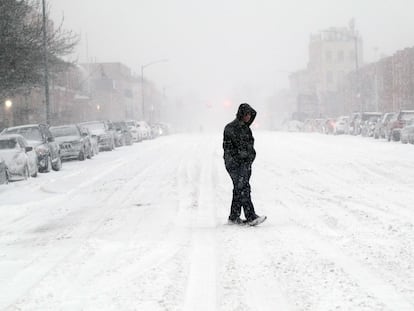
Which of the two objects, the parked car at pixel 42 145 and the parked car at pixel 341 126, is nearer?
the parked car at pixel 42 145

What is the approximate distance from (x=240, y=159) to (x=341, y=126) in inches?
1849

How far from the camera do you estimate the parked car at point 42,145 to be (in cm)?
2270

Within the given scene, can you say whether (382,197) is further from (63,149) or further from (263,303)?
(63,149)

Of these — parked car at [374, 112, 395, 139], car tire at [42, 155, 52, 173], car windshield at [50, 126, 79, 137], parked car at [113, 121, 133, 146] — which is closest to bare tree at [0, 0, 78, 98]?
car windshield at [50, 126, 79, 137]

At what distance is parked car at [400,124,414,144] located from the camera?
33.1 metres

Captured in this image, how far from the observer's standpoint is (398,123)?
3672 centimetres

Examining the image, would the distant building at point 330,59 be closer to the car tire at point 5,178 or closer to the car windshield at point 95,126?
the car windshield at point 95,126

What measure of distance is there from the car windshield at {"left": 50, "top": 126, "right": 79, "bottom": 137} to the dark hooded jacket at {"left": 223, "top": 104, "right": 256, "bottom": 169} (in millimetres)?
19933

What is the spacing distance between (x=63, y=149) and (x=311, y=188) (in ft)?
52.1

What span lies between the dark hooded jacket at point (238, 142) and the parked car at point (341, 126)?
4583cm

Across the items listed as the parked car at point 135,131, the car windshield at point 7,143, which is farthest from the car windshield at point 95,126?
the car windshield at point 7,143

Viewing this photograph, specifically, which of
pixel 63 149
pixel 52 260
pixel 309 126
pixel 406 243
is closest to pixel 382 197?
pixel 406 243

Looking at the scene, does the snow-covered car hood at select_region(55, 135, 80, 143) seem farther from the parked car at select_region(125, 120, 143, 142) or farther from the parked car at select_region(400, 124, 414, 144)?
the parked car at select_region(125, 120, 143, 142)

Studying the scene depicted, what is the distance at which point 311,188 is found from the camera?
1473 centimetres
